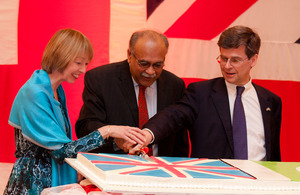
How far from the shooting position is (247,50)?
2297 millimetres

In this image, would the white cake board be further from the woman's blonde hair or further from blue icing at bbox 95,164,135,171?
the woman's blonde hair

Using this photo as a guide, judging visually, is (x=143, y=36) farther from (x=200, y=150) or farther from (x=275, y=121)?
(x=275, y=121)

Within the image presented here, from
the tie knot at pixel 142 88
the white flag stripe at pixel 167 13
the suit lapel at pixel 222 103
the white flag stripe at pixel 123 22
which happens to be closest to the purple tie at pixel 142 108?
the tie knot at pixel 142 88

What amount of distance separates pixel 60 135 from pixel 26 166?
240mm

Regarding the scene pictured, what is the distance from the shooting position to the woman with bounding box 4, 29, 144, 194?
1719mm

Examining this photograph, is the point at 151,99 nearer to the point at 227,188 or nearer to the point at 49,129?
the point at 49,129

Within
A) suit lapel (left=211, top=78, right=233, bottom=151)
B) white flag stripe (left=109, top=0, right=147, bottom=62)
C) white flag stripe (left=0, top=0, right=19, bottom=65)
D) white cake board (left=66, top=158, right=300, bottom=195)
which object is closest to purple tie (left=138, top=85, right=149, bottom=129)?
suit lapel (left=211, top=78, right=233, bottom=151)

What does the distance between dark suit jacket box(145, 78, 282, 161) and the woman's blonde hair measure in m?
0.54

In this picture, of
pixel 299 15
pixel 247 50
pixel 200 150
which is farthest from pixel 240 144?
pixel 299 15

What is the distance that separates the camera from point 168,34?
309 centimetres

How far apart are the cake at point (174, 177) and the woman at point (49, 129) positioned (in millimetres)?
310

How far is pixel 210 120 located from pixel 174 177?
41.2 inches

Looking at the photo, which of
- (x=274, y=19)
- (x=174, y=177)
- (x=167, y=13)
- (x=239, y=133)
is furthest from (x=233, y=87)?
(x=174, y=177)

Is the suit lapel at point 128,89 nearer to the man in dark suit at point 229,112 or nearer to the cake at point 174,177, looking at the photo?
the man in dark suit at point 229,112
